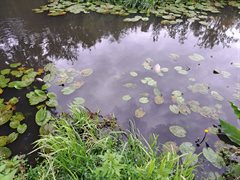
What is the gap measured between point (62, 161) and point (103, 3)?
4.02m

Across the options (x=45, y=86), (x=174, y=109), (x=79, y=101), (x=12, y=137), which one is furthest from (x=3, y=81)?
(x=174, y=109)

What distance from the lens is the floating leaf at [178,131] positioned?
2.16 meters

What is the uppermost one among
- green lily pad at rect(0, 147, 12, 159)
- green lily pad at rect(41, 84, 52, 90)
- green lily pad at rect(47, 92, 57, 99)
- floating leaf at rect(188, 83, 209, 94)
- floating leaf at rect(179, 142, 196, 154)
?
green lily pad at rect(41, 84, 52, 90)

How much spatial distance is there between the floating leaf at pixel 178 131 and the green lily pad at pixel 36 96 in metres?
1.49

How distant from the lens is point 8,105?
2326 mm

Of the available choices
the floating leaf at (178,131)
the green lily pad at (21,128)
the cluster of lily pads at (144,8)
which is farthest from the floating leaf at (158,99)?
the cluster of lily pads at (144,8)

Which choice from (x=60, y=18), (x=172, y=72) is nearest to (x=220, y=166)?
(x=172, y=72)

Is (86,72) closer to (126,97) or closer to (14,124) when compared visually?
(126,97)

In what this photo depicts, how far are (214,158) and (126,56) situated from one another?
200 centimetres

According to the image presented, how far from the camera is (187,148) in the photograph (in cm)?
201

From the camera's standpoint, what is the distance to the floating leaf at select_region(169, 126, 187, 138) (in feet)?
7.09

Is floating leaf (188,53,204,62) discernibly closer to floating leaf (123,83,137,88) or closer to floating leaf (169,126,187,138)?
floating leaf (123,83,137,88)

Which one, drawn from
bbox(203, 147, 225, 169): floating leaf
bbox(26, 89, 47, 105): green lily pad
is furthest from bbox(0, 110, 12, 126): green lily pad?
bbox(203, 147, 225, 169): floating leaf

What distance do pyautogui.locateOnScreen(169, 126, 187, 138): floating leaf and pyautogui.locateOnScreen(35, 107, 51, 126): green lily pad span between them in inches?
51.6
